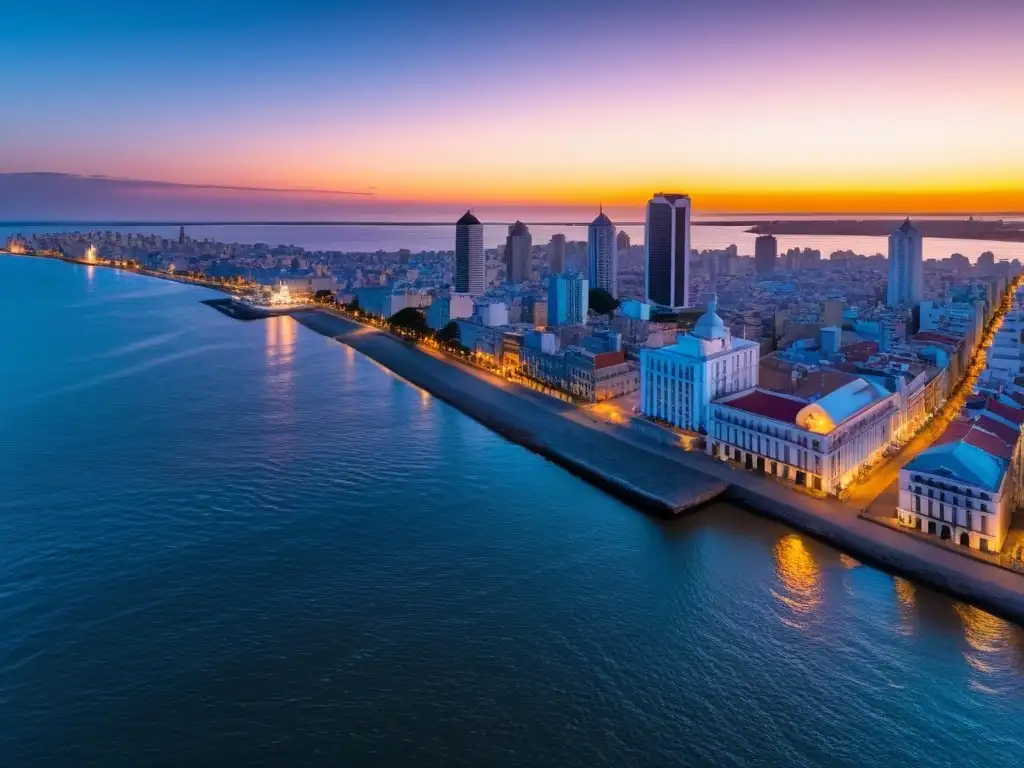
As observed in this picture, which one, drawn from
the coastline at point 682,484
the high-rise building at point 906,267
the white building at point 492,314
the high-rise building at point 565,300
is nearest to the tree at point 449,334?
the white building at point 492,314

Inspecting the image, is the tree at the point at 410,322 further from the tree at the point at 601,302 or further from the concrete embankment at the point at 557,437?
the tree at the point at 601,302

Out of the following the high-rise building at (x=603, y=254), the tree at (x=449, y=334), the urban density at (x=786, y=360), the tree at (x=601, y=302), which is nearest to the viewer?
the urban density at (x=786, y=360)

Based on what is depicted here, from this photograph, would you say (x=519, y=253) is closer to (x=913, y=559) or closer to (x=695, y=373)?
(x=695, y=373)

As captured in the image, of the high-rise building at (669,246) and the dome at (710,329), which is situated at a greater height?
the high-rise building at (669,246)

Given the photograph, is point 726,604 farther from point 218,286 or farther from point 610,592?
point 218,286

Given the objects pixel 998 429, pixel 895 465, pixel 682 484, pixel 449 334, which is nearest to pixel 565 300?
pixel 449 334

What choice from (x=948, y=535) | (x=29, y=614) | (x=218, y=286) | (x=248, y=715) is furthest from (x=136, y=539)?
(x=218, y=286)

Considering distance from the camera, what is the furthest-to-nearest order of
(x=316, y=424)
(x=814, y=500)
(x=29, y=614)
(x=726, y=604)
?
(x=316, y=424), (x=814, y=500), (x=726, y=604), (x=29, y=614)
